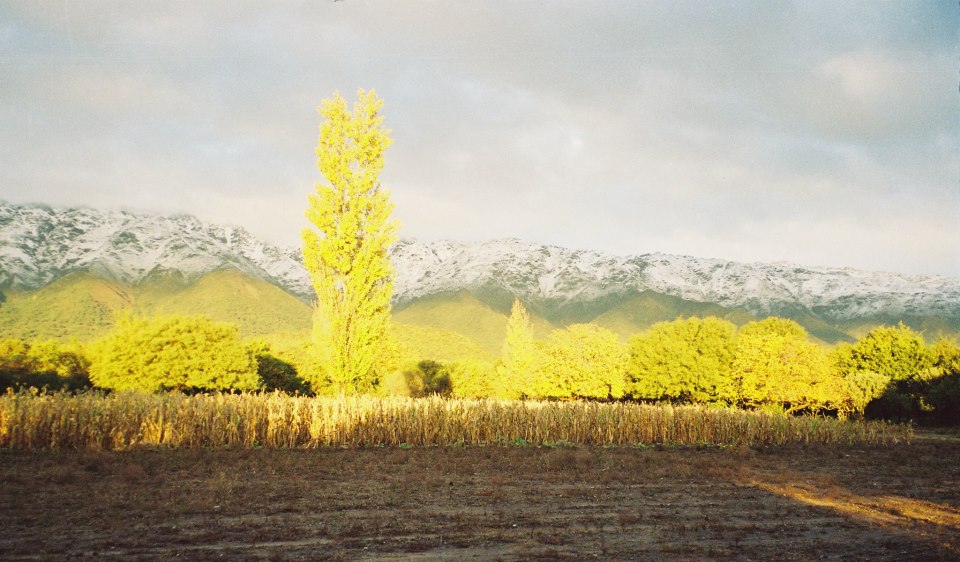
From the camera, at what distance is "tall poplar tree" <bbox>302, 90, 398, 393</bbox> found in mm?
20891

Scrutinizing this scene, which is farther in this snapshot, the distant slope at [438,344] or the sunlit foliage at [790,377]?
the distant slope at [438,344]

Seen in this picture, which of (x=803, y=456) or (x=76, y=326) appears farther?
(x=76, y=326)

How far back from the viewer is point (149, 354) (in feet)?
103

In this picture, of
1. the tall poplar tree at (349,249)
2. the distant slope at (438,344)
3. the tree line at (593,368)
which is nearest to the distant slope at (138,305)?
the distant slope at (438,344)

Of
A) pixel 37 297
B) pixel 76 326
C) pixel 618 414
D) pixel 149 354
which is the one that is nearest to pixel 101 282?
pixel 37 297

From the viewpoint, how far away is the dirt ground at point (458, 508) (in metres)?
7.17

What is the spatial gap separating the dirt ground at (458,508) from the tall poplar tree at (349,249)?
5699 mm

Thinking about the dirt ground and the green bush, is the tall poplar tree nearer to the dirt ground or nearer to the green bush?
the dirt ground

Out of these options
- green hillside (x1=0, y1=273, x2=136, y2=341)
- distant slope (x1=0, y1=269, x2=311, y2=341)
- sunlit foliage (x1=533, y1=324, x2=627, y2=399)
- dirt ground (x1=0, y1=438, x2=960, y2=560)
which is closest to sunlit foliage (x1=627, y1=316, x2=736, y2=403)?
sunlit foliage (x1=533, y1=324, x2=627, y2=399)

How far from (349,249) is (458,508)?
13.3m

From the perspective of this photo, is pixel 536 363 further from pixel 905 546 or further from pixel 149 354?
pixel 905 546

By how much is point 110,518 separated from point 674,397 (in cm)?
4346

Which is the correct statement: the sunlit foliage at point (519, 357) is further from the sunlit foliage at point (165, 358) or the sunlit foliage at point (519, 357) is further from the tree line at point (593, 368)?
the sunlit foliage at point (165, 358)

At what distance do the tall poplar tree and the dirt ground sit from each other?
570cm
